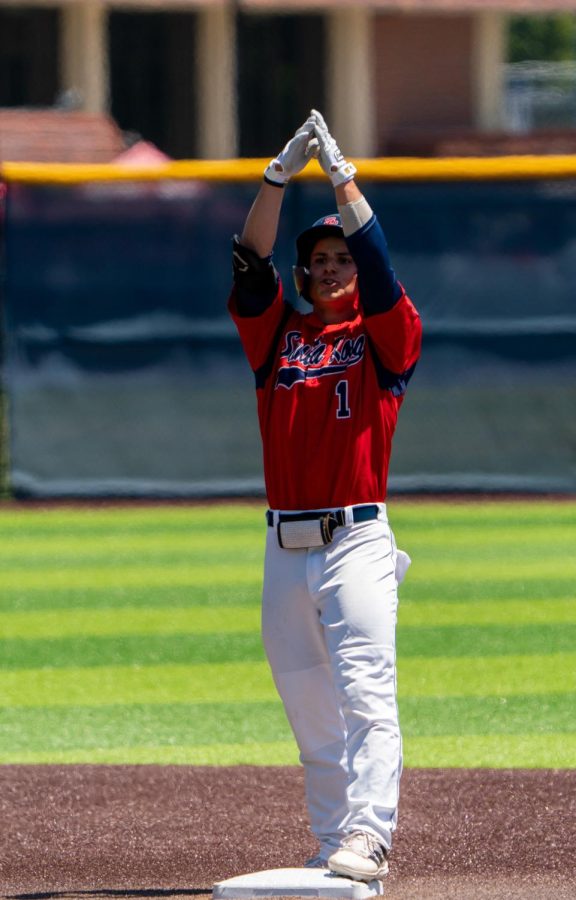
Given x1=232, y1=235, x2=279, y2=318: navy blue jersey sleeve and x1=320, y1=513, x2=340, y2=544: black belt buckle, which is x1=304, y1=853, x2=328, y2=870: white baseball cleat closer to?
x1=320, y1=513, x2=340, y2=544: black belt buckle

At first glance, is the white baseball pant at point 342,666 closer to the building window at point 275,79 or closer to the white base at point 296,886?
the white base at point 296,886

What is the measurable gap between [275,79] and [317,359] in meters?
32.6

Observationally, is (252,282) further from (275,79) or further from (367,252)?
(275,79)

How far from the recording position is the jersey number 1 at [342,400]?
4.76 m

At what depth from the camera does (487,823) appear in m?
5.58

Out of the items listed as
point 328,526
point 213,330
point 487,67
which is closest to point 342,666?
point 328,526

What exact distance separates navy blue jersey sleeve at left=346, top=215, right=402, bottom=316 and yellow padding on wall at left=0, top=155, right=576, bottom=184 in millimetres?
9000

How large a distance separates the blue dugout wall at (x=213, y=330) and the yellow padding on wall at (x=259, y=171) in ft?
0.06

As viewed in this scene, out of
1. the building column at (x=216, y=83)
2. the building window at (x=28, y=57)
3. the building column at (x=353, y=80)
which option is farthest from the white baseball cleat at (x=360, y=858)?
the building window at (x=28, y=57)

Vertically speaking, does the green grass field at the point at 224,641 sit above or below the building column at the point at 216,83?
below

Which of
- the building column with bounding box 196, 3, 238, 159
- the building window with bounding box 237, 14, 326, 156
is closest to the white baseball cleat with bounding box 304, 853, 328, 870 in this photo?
the building column with bounding box 196, 3, 238, 159

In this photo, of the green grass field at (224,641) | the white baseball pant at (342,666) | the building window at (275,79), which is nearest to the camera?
the white baseball pant at (342,666)

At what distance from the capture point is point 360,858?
4.48 m

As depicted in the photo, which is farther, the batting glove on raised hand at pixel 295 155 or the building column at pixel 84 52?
the building column at pixel 84 52
